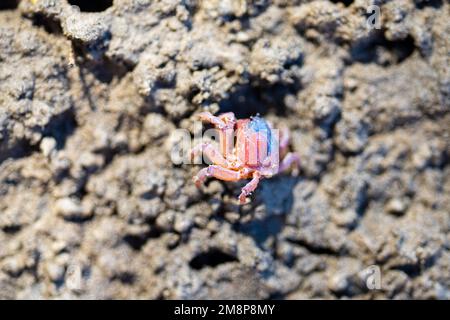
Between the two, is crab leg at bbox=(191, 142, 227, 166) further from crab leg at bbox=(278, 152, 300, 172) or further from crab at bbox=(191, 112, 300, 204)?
crab leg at bbox=(278, 152, 300, 172)

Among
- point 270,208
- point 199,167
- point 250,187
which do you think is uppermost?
point 199,167

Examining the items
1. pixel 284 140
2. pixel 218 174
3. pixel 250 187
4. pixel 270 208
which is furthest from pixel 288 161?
pixel 218 174

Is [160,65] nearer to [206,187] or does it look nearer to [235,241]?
[206,187]

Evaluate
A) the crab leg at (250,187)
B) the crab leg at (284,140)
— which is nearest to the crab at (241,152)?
the crab leg at (250,187)

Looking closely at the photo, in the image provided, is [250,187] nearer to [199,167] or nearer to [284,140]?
[199,167]

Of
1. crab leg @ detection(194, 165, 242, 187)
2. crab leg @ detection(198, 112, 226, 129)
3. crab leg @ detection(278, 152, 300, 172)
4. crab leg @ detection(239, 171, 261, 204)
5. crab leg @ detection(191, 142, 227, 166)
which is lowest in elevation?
crab leg @ detection(239, 171, 261, 204)

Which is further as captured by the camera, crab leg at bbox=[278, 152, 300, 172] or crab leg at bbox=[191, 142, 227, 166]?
crab leg at bbox=[278, 152, 300, 172]

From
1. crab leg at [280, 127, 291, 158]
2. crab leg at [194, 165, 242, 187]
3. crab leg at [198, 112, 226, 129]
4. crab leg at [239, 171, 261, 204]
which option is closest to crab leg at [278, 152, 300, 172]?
Answer: crab leg at [280, 127, 291, 158]
